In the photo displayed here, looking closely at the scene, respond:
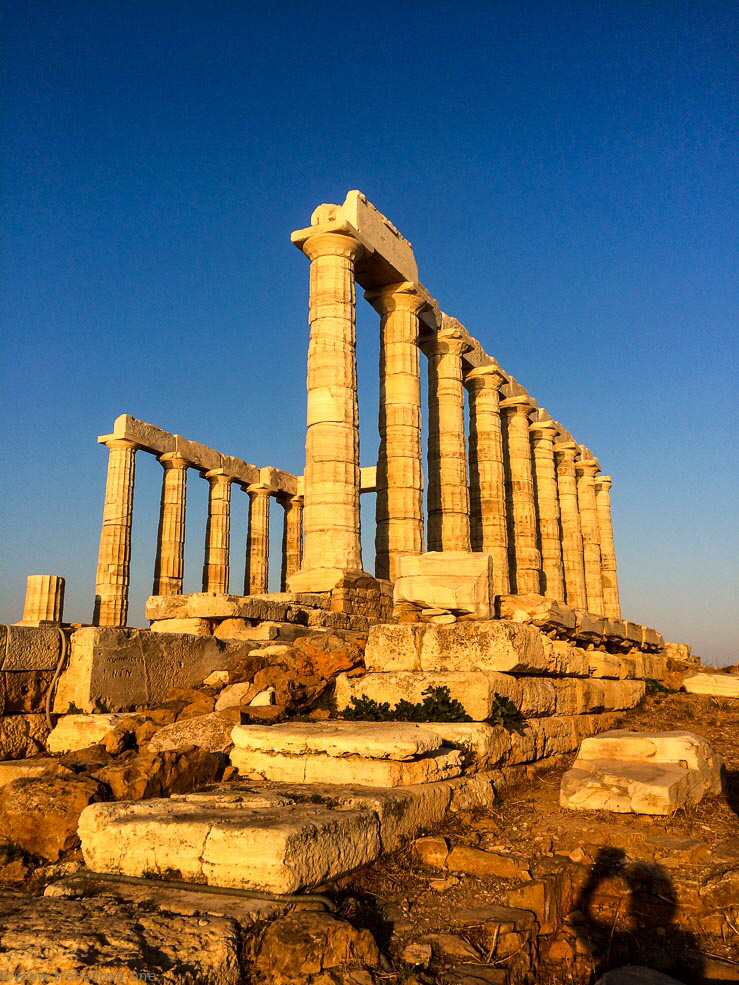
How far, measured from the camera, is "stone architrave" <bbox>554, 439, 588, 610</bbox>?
30.1 m

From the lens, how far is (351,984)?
2773 millimetres

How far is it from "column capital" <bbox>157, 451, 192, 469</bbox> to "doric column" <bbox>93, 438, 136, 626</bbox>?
1782 mm

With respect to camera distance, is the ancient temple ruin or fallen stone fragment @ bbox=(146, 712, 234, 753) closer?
fallen stone fragment @ bbox=(146, 712, 234, 753)

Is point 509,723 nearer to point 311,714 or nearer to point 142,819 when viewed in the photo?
point 311,714

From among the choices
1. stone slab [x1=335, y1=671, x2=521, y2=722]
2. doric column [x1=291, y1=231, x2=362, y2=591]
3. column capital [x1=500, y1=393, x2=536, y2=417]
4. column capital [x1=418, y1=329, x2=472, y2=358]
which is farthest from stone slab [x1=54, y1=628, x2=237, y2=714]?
column capital [x1=500, y1=393, x2=536, y2=417]

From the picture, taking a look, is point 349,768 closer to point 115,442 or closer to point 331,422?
point 331,422

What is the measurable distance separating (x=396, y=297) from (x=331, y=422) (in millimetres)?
→ 5043

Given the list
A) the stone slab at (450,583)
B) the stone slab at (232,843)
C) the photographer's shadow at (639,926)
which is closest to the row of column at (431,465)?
the stone slab at (450,583)

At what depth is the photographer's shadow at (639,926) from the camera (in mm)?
3199

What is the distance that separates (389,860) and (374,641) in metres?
3.54

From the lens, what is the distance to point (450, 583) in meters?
10.1

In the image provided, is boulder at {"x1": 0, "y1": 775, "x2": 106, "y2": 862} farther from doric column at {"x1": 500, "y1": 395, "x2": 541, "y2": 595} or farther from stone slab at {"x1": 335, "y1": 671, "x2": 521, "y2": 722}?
doric column at {"x1": 500, "y1": 395, "x2": 541, "y2": 595}

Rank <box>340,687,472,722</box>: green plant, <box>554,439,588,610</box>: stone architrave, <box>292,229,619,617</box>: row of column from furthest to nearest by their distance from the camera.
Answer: <box>554,439,588,610</box>: stone architrave, <box>292,229,619,617</box>: row of column, <box>340,687,472,722</box>: green plant

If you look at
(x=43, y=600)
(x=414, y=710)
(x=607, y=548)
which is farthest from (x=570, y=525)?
(x=414, y=710)
